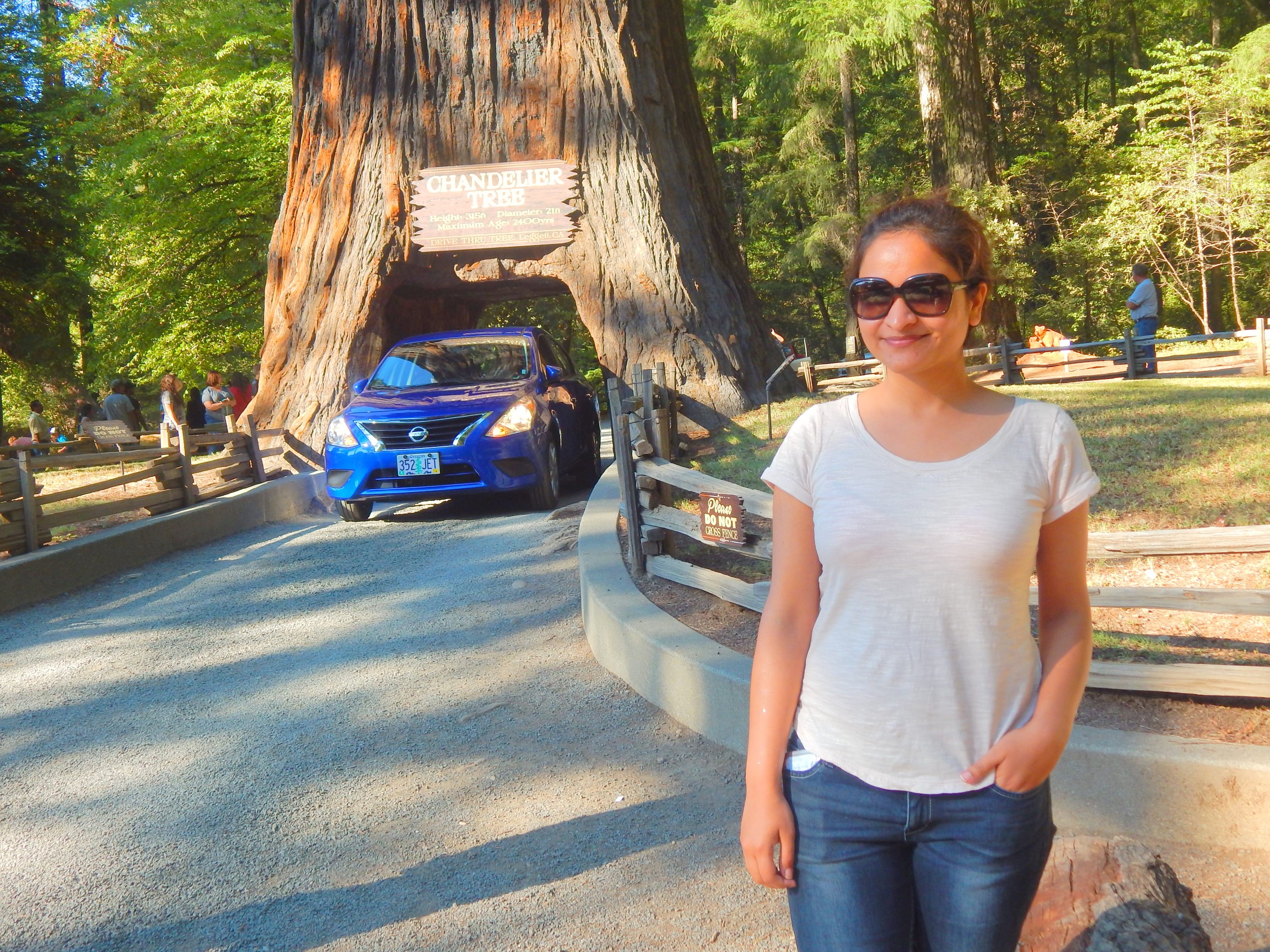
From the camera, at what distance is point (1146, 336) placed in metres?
18.7

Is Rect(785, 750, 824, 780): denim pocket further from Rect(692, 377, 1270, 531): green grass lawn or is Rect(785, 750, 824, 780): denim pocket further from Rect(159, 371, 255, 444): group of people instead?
Rect(159, 371, 255, 444): group of people

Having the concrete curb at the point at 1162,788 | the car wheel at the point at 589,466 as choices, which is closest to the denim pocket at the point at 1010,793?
the concrete curb at the point at 1162,788

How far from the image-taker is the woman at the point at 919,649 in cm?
181

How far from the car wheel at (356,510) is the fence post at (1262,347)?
1428 centimetres

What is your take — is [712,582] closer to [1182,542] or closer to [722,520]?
[722,520]

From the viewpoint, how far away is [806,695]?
76.5 inches

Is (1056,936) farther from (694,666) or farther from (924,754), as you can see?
(694,666)

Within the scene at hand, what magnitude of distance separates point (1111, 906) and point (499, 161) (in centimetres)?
1282

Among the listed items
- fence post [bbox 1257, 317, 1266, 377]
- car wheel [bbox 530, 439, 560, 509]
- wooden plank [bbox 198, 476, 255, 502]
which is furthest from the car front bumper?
fence post [bbox 1257, 317, 1266, 377]

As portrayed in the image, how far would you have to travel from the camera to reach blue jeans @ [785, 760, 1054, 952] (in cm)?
181

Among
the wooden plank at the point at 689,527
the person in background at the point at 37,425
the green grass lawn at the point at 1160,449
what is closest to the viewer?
the wooden plank at the point at 689,527

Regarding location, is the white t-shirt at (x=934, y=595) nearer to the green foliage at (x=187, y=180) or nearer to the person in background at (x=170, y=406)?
the person in background at (x=170, y=406)

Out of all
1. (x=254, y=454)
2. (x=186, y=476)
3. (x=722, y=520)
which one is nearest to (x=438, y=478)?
(x=186, y=476)

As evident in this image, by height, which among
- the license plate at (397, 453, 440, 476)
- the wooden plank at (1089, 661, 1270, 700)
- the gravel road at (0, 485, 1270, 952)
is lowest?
the gravel road at (0, 485, 1270, 952)
